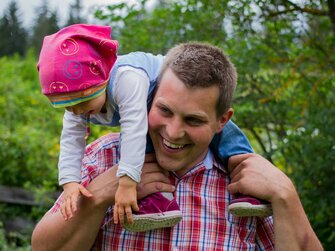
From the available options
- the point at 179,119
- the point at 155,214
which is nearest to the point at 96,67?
the point at 179,119

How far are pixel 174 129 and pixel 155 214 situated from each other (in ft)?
1.04

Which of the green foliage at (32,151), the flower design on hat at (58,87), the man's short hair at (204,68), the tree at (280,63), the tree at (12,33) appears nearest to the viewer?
the flower design on hat at (58,87)

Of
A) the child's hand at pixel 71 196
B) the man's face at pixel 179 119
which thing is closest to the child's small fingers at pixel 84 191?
the child's hand at pixel 71 196

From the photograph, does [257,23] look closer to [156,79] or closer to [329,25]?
[329,25]

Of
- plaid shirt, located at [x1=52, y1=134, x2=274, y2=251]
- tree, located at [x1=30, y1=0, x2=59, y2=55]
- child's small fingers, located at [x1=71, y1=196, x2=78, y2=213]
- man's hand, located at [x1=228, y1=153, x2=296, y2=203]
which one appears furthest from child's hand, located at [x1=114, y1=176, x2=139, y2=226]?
tree, located at [x1=30, y1=0, x2=59, y2=55]

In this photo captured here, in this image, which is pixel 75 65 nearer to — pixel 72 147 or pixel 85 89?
pixel 85 89

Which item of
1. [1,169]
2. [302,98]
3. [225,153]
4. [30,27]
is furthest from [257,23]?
[30,27]

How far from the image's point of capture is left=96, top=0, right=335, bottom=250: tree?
3.99 metres

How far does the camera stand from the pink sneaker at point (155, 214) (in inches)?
94.8

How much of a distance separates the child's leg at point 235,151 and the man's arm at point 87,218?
0.94ft

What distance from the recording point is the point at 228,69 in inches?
99.9

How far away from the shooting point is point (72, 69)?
2.23 meters

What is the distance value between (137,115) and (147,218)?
1.23 feet

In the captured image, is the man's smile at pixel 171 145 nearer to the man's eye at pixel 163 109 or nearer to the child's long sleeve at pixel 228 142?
the man's eye at pixel 163 109
